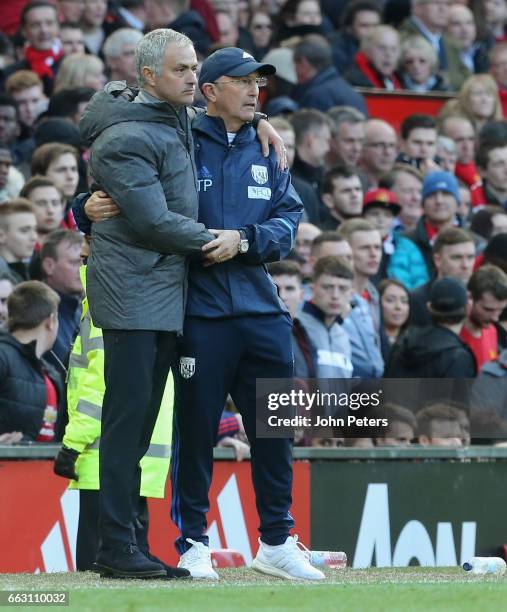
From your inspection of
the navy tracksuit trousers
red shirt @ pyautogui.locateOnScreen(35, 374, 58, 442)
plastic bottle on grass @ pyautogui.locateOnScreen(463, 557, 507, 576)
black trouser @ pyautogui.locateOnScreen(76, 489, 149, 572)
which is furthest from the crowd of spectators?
the navy tracksuit trousers

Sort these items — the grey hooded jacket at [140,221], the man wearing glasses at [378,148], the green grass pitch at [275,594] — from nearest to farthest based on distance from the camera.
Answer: the green grass pitch at [275,594], the grey hooded jacket at [140,221], the man wearing glasses at [378,148]

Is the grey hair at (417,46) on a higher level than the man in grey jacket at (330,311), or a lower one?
higher

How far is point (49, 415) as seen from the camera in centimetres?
937

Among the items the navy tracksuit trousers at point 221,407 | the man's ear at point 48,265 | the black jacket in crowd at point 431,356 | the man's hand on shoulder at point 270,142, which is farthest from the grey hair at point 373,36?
the navy tracksuit trousers at point 221,407

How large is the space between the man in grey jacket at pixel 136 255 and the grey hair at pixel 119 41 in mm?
7633

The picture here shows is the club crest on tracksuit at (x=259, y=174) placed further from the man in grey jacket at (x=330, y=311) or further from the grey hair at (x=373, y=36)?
the grey hair at (x=373, y=36)

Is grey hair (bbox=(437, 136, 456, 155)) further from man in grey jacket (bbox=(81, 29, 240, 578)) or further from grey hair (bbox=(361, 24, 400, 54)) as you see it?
man in grey jacket (bbox=(81, 29, 240, 578))

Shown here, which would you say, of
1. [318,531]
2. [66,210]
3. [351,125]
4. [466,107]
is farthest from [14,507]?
[466,107]

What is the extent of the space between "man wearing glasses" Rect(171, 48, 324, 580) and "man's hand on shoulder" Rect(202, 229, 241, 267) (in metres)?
0.09

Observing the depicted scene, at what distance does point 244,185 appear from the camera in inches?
278

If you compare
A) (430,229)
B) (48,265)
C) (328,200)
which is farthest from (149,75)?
(430,229)

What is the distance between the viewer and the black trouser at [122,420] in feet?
22.0

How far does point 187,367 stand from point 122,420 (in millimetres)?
422

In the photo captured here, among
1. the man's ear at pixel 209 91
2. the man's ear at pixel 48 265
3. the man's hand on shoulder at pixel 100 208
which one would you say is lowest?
the man's ear at pixel 48 265
